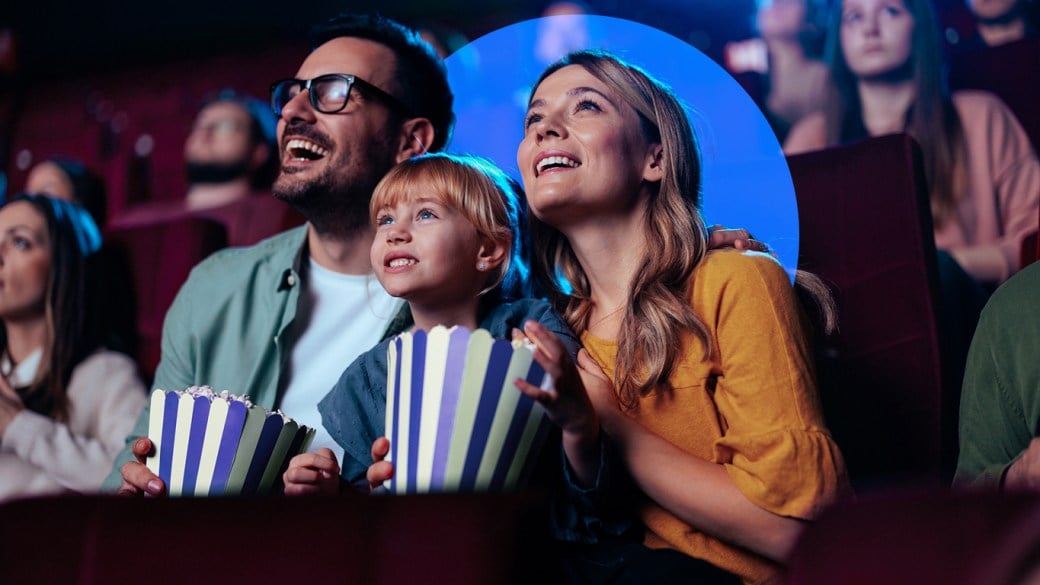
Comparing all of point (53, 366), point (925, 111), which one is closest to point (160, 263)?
point (53, 366)

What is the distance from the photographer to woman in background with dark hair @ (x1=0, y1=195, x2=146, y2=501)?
2.30 m

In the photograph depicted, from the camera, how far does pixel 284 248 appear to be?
6.79 ft

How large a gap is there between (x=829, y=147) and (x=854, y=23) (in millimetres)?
221

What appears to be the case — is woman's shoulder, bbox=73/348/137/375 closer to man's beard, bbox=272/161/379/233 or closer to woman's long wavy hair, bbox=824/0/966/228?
man's beard, bbox=272/161/379/233

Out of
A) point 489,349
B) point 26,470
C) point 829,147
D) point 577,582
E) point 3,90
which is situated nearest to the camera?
point 489,349

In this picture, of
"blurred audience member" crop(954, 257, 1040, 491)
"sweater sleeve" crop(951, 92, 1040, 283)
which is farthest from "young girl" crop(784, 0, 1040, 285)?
"blurred audience member" crop(954, 257, 1040, 491)

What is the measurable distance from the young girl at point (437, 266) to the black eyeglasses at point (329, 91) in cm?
39

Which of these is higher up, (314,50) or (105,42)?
(105,42)

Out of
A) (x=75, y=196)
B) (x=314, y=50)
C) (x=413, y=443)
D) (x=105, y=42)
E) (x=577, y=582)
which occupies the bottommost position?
(x=577, y=582)

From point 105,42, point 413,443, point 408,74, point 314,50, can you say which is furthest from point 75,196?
point 413,443

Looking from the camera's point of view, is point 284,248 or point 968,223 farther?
point 284,248

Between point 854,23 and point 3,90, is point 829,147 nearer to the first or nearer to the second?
point 854,23

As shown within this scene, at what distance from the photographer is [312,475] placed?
1322 millimetres

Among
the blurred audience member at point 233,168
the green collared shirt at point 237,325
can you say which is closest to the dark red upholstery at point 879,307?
the green collared shirt at point 237,325
